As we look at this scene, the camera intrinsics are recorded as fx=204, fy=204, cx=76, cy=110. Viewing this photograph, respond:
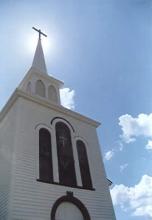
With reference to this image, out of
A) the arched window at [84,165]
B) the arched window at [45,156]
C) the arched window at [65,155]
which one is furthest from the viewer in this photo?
the arched window at [84,165]

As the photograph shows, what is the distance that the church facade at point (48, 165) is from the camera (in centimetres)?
838

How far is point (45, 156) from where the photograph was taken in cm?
1034

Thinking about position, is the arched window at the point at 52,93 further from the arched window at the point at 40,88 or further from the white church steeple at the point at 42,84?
the arched window at the point at 40,88

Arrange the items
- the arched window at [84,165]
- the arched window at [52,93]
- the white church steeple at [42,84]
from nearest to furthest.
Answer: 1. the arched window at [84,165]
2. the white church steeple at [42,84]
3. the arched window at [52,93]

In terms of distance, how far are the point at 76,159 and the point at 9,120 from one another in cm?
443

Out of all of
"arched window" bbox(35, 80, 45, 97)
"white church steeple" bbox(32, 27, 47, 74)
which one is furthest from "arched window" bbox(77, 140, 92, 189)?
"white church steeple" bbox(32, 27, 47, 74)

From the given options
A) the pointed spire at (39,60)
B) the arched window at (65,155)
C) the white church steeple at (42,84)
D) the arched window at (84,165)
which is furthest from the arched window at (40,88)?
the arched window at (84,165)

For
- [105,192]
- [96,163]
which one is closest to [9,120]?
[96,163]

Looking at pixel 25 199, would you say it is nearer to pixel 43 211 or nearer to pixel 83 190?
pixel 43 211

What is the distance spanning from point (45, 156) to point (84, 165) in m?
2.60

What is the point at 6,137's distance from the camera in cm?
1107

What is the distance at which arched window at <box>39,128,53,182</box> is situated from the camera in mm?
9613

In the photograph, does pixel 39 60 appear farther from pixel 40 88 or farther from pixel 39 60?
pixel 40 88

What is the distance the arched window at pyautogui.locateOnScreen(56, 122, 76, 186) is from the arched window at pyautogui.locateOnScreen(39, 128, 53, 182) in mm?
573
